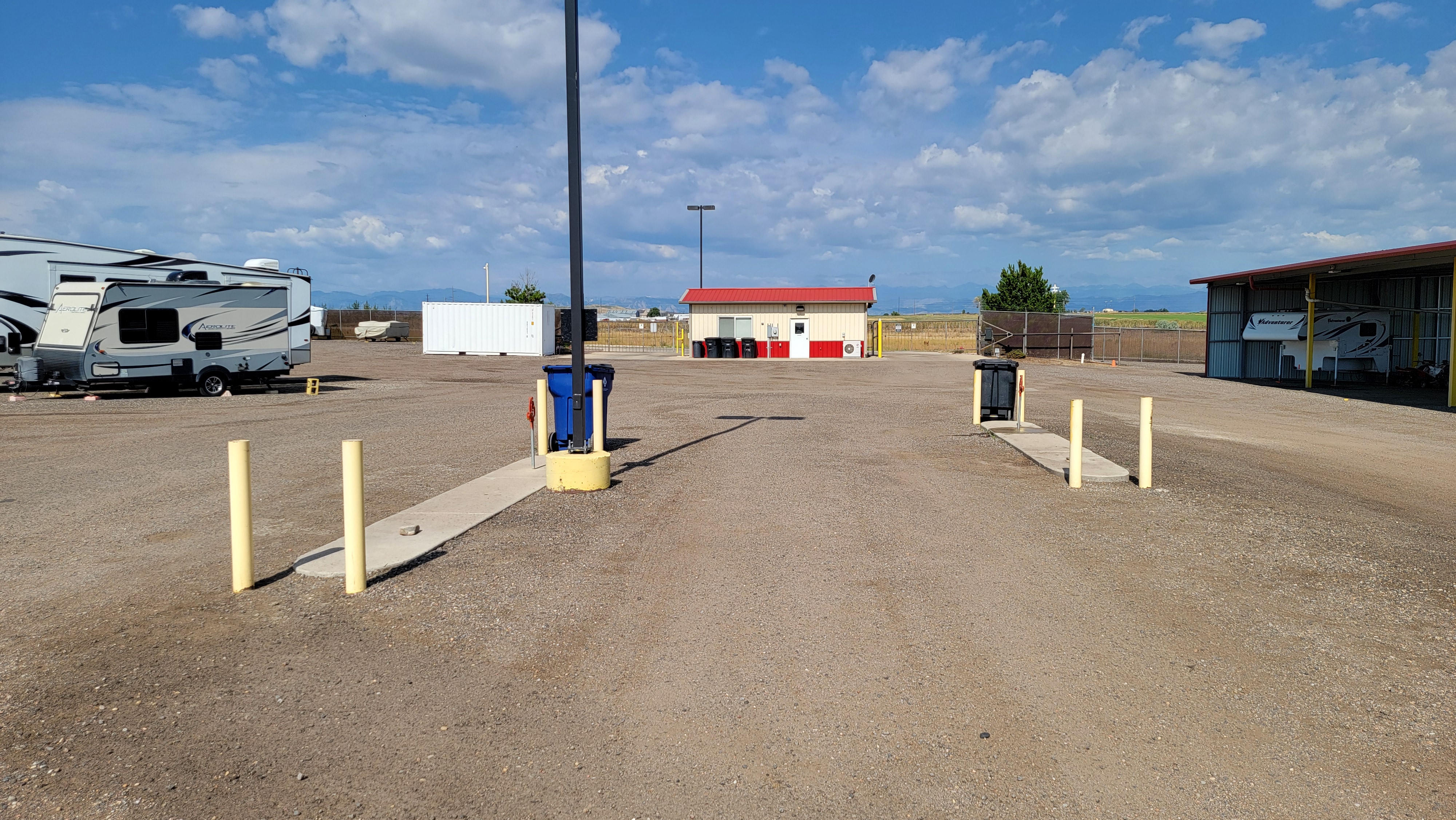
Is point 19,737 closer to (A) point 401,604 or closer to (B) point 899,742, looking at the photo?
(A) point 401,604

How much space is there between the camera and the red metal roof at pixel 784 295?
47.9m

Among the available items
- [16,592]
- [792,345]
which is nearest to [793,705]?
[16,592]

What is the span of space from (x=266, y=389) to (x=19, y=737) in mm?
22798

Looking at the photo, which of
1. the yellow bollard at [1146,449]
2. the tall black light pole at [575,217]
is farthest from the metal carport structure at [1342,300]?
the tall black light pole at [575,217]

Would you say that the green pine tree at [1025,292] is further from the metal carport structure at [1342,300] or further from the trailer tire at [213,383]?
the trailer tire at [213,383]

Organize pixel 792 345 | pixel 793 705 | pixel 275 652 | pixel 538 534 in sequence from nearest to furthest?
pixel 793 705 → pixel 275 652 → pixel 538 534 → pixel 792 345

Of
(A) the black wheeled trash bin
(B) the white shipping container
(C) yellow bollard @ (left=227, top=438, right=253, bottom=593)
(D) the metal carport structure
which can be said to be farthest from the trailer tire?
(D) the metal carport structure

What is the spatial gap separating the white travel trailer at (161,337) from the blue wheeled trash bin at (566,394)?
13.6 metres

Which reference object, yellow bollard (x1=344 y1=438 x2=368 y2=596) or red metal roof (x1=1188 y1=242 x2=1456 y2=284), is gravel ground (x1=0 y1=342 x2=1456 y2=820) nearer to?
yellow bollard (x1=344 y1=438 x2=368 y2=596)

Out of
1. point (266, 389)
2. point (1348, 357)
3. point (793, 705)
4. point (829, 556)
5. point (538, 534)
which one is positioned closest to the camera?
point (793, 705)

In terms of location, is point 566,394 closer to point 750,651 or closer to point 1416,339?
point 750,651

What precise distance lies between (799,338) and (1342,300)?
23.7m

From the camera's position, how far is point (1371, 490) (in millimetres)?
10648

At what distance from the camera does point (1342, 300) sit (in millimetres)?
32344
